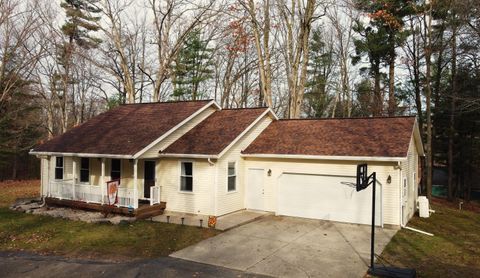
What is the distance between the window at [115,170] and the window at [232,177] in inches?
222

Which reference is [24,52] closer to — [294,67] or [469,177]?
[294,67]

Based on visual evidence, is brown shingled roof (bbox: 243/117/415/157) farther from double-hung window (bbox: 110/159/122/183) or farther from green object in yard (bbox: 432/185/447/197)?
green object in yard (bbox: 432/185/447/197)

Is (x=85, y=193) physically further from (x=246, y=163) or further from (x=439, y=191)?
(x=439, y=191)

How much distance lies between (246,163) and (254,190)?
1307 mm

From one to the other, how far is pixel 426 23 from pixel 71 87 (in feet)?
113

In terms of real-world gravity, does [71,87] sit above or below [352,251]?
above

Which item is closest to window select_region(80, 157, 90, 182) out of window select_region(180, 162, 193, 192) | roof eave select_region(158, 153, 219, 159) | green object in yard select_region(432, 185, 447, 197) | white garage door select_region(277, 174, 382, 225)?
roof eave select_region(158, 153, 219, 159)

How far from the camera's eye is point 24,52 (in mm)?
24703

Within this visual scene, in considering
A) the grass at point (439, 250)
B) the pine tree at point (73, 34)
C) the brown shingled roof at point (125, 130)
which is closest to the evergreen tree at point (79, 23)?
the pine tree at point (73, 34)

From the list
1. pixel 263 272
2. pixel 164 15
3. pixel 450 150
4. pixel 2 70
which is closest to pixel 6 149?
pixel 2 70

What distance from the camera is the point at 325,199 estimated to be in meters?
15.0

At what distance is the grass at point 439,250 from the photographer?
933 cm

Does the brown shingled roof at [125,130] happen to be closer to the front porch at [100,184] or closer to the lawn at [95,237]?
the front porch at [100,184]

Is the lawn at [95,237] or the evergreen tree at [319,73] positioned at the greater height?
the evergreen tree at [319,73]
